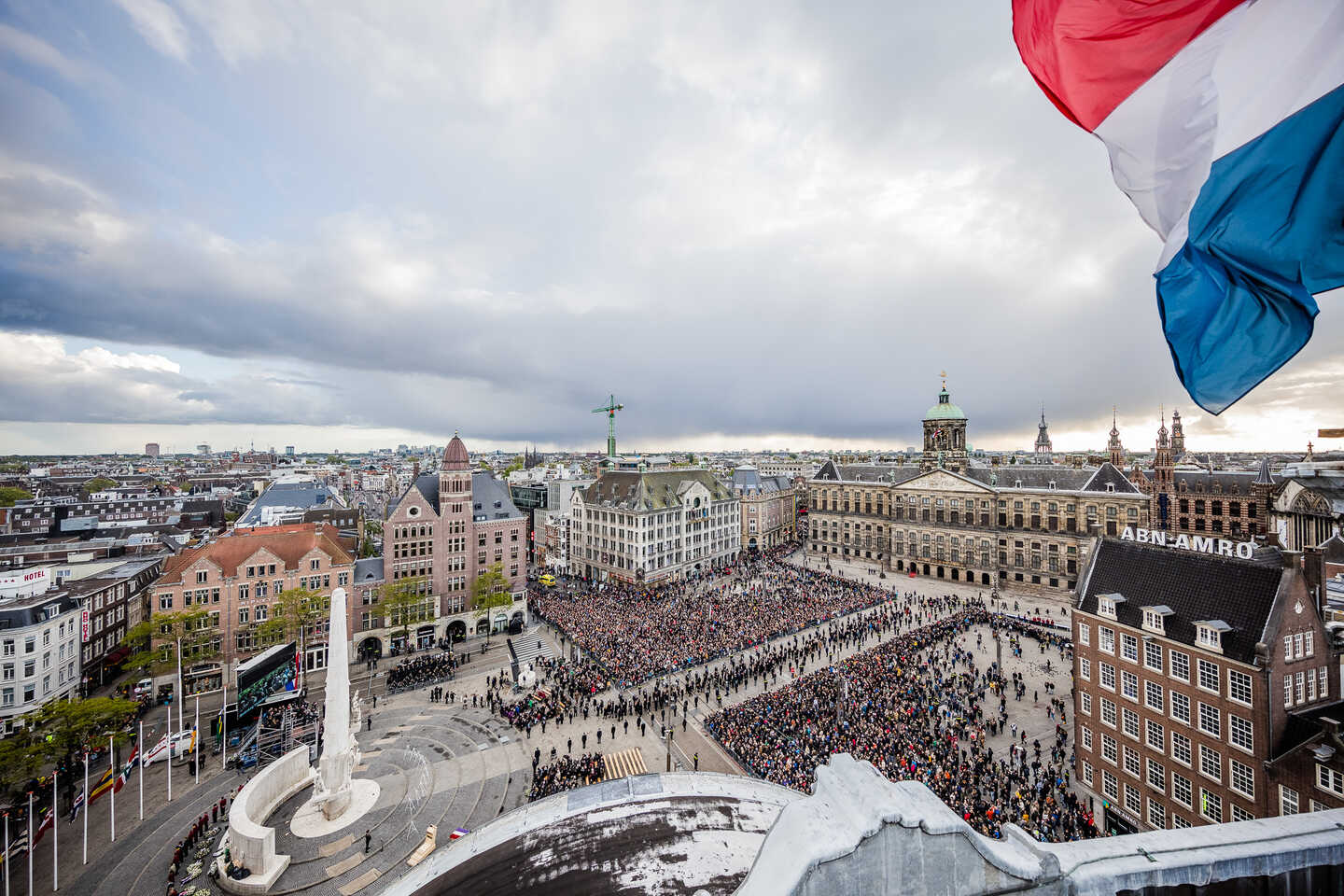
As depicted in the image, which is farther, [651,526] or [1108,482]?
[651,526]

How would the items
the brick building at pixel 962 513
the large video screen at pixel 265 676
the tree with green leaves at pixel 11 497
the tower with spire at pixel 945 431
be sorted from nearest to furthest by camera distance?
the large video screen at pixel 265 676 < the brick building at pixel 962 513 < the tower with spire at pixel 945 431 < the tree with green leaves at pixel 11 497

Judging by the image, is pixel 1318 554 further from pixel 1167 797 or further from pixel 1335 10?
pixel 1335 10

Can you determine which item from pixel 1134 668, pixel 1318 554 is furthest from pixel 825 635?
pixel 1318 554

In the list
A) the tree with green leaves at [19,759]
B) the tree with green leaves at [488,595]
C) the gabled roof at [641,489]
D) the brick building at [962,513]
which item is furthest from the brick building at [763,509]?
the tree with green leaves at [19,759]

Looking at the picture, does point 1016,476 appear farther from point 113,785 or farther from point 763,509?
point 113,785

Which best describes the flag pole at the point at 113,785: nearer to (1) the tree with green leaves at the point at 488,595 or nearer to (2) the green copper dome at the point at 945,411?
(1) the tree with green leaves at the point at 488,595

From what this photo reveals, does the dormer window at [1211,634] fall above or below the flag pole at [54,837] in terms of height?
above

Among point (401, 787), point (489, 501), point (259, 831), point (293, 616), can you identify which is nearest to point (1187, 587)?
point (401, 787)

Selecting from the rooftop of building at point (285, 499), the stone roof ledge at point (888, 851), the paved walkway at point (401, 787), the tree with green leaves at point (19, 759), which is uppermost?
the stone roof ledge at point (888, 851)
